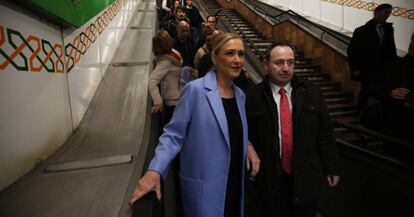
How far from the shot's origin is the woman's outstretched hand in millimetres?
1196

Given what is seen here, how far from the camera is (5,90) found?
1.63 m

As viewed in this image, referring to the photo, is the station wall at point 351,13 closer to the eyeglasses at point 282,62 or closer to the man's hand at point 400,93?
the man's hand at point 400,93

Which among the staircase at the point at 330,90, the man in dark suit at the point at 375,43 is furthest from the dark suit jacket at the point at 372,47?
the staircase at the point at 330,90

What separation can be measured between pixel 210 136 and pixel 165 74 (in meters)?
1.23

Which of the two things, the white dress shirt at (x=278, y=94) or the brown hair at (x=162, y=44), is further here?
the brown hair at (x=162, y=44)

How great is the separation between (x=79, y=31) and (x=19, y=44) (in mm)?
1299

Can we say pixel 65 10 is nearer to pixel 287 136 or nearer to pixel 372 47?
pixel 287 136

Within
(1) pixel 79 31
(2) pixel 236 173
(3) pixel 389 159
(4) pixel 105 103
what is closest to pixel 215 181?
(2) pixel 236 173

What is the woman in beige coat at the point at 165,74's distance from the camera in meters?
2.52

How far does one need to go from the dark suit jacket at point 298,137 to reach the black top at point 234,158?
0.23 meters

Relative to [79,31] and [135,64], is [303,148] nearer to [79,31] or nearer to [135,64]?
[79,31]

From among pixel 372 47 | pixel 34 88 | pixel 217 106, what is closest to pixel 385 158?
pixel 217 106

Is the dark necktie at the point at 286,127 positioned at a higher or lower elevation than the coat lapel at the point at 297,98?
lower

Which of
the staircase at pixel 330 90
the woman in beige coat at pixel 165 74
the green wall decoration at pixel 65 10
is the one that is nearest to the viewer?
the green wall decoration at pixel 65 10
